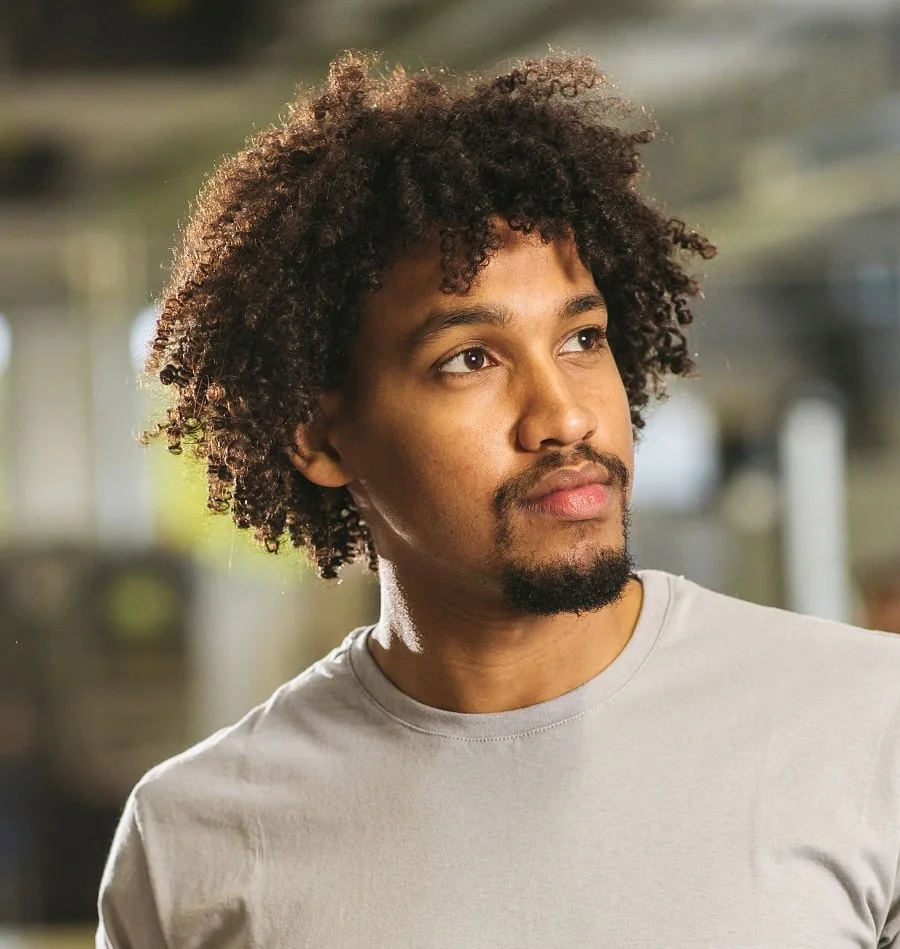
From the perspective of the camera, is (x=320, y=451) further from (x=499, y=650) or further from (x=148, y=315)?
(x=148, y=315)

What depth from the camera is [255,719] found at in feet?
5.90

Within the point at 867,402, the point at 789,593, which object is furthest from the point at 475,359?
the point at 867,402

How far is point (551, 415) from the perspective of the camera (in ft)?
5.09

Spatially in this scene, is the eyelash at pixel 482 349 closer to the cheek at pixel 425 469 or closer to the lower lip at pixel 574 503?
the cheek at pixel 425 469

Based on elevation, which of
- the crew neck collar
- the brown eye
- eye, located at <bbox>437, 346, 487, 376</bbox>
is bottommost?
the crew neck collar

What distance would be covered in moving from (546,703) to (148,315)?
2536 mm

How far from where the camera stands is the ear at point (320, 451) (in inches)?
71.2

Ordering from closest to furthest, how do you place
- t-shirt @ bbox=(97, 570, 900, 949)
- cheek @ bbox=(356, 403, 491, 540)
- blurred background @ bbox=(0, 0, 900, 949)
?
t-shirt @ bbox=(97, 570, 900, 949) → cheek @ bbox=(356, 403, 491, 540) → blurred background @ bbox=(0, 0, 900, 949)

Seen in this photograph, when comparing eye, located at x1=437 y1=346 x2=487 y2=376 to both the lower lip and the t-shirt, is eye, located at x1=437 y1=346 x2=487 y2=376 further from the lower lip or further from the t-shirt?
the t-shirt

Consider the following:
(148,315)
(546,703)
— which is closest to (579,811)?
(546,703)

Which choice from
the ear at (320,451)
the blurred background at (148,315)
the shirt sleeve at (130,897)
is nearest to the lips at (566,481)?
the ear at (320,451)

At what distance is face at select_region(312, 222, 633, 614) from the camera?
5.11 ft

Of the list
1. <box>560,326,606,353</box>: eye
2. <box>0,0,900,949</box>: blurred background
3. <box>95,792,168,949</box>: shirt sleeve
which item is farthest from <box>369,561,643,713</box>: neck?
<box>0,0,900,949</box>: blurred background

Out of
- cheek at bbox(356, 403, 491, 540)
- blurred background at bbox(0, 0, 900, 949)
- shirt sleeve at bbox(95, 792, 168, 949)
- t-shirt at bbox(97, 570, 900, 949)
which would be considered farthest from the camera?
blurred background at bbox(0, 0, 900, 949)
